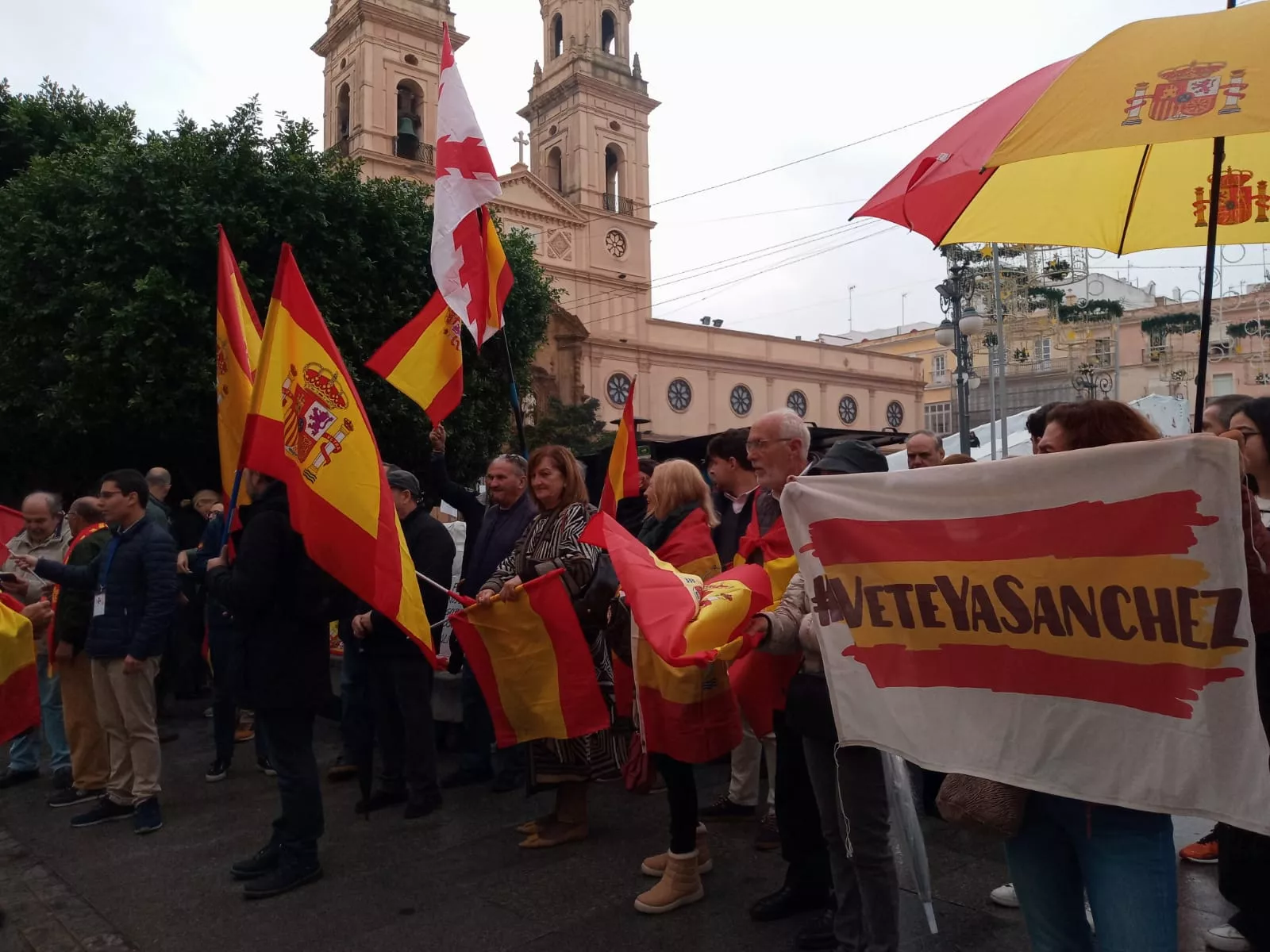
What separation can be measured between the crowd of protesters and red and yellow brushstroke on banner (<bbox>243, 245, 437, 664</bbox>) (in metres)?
0.27

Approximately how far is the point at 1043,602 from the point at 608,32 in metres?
52.4

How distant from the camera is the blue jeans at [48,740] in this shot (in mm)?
6398

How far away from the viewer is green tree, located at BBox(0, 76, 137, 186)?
17688mm

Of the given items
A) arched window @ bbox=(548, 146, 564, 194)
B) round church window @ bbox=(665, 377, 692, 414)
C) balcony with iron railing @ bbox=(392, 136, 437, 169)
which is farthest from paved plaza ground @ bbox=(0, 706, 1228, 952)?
arched window @ bbox=(548, 146, 564, 194)

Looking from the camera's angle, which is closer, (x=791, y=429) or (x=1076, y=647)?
(x=1076, y=647)

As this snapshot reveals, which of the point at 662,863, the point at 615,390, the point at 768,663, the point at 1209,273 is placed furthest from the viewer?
the point at 615,390

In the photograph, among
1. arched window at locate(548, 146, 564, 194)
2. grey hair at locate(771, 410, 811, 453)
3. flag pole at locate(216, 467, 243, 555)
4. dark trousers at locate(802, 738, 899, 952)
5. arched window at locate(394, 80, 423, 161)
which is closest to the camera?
dark trousers at locate(802, 738, 899, 952)

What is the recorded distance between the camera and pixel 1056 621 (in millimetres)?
2342

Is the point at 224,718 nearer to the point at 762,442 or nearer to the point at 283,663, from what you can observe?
the point at 283,663

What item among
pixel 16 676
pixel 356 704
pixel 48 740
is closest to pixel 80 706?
pixel 48 740

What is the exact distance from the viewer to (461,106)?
664 cm

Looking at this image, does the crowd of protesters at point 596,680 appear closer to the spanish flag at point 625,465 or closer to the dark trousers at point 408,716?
the dark trousers at point 408,716

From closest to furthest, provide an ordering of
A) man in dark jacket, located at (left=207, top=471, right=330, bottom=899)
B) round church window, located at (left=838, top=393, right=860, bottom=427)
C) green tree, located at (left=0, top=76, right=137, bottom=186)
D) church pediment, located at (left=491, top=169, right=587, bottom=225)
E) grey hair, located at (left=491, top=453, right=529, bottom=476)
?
man in dark jacket, located at (left=207, top=471, right=330, bottom=899)
grey hair, located at (left=491, top=453, right=529, bottom=476)
green tree, located at (left=0, top=76, right=137, bottom=186)
church pediment, located at (left=491, top=169, right=587, bottom=225)
round church window, located at (left=838, top=393, right=860, bottom=427)

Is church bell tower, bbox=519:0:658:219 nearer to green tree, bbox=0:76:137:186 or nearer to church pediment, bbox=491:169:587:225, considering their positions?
church pediment, bbox=491:169:587:225
